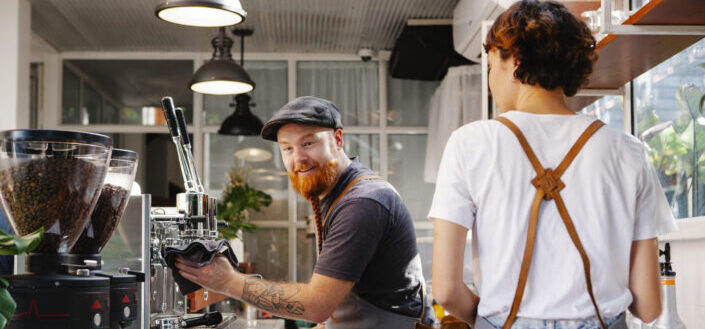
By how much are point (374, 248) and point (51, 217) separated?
2.45 feet

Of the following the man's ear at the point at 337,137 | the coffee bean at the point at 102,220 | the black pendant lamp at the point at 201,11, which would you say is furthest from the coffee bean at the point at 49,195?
the black pendant lamp at the point at 201,11

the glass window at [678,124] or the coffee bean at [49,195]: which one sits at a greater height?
the glass window at [678,124]

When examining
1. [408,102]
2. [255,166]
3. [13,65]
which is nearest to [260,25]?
[255,166]

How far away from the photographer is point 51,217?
3.97 feet

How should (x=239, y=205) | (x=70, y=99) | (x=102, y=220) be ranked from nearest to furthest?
(x=102, y=220) < (x=239, y=205) < (x=70, y=99)

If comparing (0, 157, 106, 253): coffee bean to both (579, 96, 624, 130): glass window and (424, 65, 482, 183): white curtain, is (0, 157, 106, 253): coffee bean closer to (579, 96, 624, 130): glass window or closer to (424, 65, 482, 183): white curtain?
(579, 96, 624, 130): glass window

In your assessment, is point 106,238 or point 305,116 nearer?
point 106,238

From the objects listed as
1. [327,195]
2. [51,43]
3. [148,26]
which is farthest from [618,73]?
[51,43]

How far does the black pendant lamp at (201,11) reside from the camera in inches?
121

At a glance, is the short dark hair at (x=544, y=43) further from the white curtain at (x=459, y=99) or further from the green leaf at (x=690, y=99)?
the white curtain at (x=459, y=99)

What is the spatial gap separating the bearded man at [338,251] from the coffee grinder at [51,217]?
369 millimetres

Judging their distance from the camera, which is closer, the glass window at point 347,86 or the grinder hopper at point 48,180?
the grinder hopper at point 48,180

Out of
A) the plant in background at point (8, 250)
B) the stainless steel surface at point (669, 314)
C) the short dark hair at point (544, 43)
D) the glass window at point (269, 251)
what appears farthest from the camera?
the glass window at point (269, 251)

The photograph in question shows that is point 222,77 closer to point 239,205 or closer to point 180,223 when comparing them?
point 239,205
